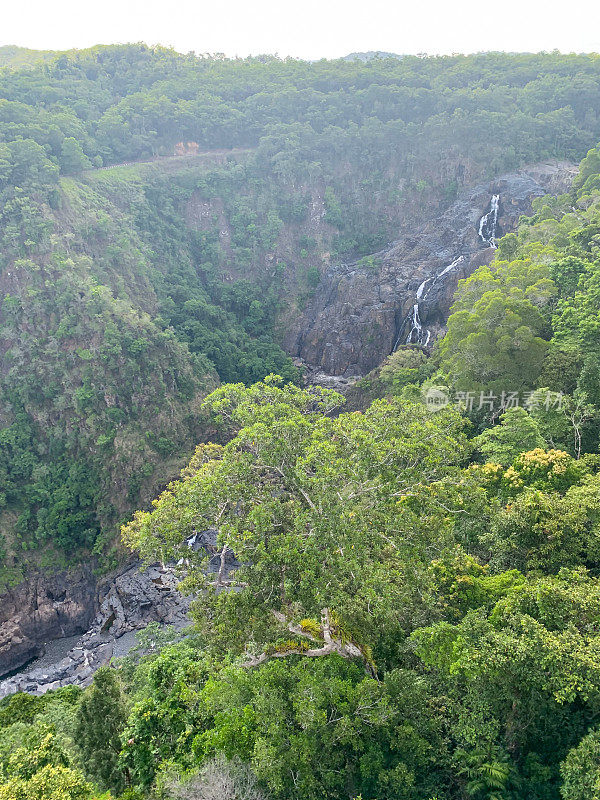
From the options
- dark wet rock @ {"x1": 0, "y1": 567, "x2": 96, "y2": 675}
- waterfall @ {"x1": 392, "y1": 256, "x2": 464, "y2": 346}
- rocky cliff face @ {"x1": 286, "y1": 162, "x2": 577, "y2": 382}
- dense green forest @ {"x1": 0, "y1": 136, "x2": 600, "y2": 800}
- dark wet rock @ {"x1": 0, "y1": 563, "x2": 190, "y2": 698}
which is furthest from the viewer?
rocky cliff face @ {"x1": 286, "y1": 162, "x2": 577, "y2": 382}

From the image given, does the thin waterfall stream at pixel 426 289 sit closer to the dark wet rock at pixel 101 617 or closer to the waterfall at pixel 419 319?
the waterfall at pixel 419 319

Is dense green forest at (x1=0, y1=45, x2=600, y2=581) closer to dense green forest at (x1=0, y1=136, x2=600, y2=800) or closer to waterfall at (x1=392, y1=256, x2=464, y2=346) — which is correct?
waterfall at (x1=392, y1=256, x2=464, y2=346)

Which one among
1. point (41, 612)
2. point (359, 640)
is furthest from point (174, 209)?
point (359, 640)

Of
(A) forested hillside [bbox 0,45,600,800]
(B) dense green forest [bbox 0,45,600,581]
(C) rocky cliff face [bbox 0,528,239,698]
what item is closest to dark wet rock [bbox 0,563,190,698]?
(C) rocky cliff face [bbox 0,528,239,698]

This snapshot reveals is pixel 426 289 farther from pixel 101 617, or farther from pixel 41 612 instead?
pixel 41 612

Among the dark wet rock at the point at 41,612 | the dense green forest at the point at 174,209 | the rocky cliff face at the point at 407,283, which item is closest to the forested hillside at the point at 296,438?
the dense green forest at the point at 174,209

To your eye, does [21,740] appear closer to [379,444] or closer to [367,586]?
[367,586]
